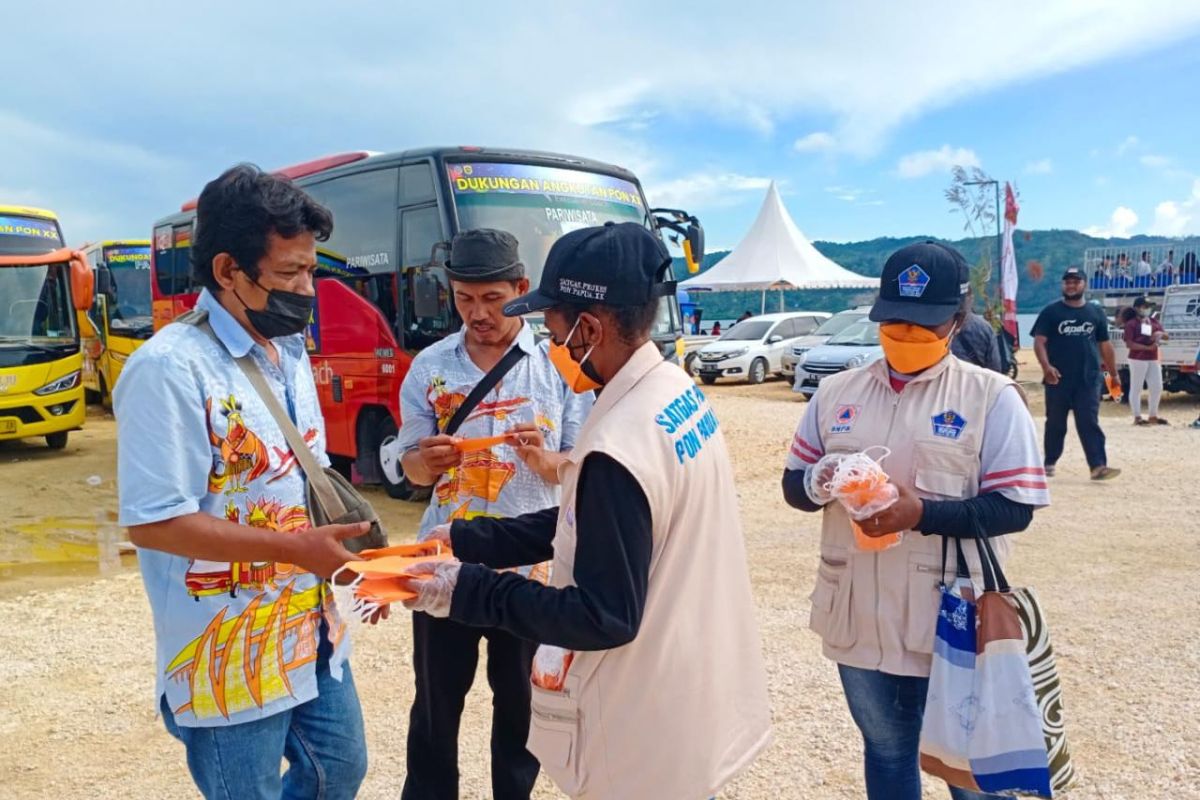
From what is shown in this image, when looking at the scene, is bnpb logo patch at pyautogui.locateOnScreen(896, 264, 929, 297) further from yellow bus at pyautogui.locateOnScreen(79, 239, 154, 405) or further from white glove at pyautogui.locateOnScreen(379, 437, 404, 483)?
yellow bus at pyautogui.locateOnScreen(79, 239, 154, 405)

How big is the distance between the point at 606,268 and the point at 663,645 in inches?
28.7

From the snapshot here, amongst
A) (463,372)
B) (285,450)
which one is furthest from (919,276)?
(285,450)

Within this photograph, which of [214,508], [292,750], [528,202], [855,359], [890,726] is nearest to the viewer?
[214,508]

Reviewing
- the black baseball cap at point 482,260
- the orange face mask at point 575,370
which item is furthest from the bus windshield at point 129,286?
the orange face mask at point 575,370

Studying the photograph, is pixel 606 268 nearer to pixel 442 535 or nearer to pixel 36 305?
pixel 442 535

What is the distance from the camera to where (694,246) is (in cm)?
856

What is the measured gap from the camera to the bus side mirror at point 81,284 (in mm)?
11781

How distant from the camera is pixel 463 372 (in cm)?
291

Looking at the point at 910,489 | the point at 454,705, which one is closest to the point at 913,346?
the point at 910,489

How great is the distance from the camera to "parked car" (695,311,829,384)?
1992 cm

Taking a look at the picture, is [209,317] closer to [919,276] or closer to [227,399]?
[227,399]

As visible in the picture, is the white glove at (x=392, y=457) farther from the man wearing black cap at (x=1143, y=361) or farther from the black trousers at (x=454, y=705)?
the man wearing black cap at (x=1143, y=361)

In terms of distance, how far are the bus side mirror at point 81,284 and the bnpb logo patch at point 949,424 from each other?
1246 centimetres

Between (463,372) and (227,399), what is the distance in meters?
1.10
